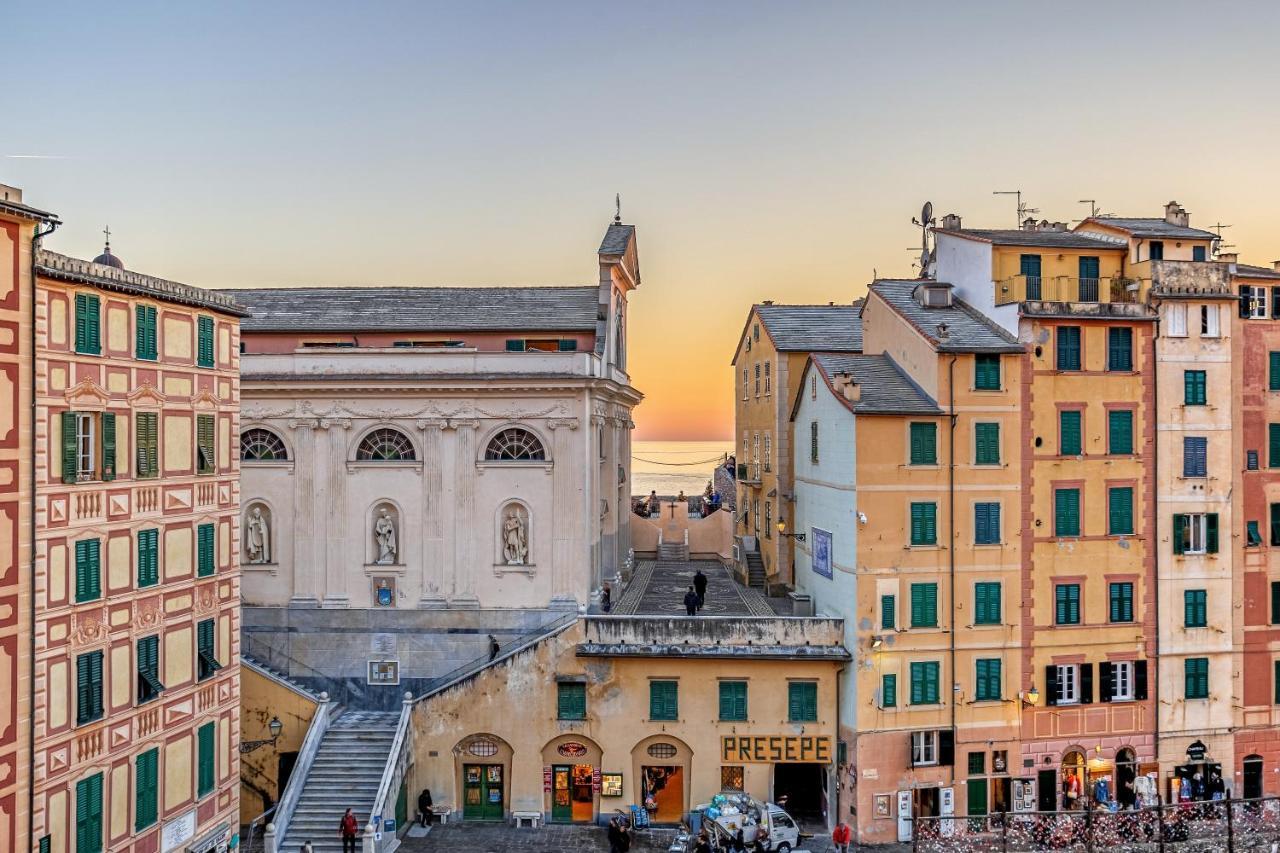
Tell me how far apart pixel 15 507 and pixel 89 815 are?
317 inches

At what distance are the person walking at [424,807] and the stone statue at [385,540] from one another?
901 cm

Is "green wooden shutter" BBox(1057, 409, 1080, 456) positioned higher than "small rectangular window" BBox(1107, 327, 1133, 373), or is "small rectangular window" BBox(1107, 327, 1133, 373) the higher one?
"small rectangular window" BBox(1107, 327, 1133, 373)

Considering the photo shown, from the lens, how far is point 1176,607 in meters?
37.8

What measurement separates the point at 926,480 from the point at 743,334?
22805 millimetres

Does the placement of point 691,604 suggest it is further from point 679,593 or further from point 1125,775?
point 1125,775

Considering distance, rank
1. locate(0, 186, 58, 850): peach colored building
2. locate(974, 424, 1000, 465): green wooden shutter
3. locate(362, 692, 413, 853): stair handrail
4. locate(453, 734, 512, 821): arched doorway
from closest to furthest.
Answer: locate(0, 186, 58, 850): peach colored building → locate(362, 692, 413, 853): stair handrail → locate(974, 424, 1000, 465): green wooden shutter → locate(453, 734, 512, 821): arched doorway

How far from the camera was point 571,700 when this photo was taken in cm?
3791

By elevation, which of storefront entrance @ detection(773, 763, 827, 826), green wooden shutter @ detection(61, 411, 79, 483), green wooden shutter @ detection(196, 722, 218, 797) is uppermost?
green wooden shutter @ detection(61, 411, 79, 483)

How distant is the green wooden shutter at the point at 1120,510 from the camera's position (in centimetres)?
3750

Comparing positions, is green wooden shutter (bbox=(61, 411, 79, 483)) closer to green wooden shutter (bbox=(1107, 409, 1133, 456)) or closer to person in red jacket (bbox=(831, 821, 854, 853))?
person in red jacket (bbox=(831, 821, 854, 853))

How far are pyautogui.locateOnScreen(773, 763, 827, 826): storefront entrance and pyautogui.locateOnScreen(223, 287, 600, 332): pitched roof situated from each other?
20.0 metres

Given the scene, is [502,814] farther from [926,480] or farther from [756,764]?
[926,480]

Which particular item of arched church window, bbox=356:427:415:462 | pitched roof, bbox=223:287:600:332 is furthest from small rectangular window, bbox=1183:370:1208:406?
arched church window, bbox=356:427:415:462

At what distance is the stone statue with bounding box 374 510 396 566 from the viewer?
4153 centimetres
